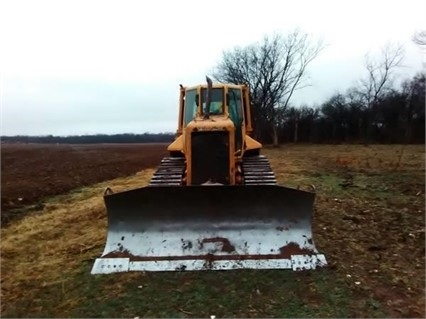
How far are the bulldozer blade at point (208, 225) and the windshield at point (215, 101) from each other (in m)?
2.35

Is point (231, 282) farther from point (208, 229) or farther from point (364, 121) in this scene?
point (364, 121)

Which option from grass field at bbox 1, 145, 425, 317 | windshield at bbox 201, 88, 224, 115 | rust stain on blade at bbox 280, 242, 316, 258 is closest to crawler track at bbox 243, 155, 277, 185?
windshield at bbox 201, 88, 224, 115

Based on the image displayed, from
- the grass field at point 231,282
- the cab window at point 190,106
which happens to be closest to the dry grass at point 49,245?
the grass field at point 231,282

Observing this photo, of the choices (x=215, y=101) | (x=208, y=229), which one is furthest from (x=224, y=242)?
(x=215, y=101)

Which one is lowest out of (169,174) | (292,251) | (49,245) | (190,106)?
(49,245)

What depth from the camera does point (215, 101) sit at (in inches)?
309

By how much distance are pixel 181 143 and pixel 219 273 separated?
3226 millimetres

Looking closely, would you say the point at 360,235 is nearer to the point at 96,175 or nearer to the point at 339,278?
the point at 339,278

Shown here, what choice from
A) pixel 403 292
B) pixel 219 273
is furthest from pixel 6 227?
pixel 403 292

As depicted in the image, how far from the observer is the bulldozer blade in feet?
17.9

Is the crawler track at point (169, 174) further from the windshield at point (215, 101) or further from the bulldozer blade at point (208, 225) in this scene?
the bulldozer blade at point (208, 225)

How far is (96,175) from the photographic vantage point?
16734mm

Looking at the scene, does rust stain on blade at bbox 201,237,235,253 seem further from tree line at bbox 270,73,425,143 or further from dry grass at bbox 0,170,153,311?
tree line at bbox 270,73,425,143

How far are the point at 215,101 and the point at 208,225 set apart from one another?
2767 millimetres
